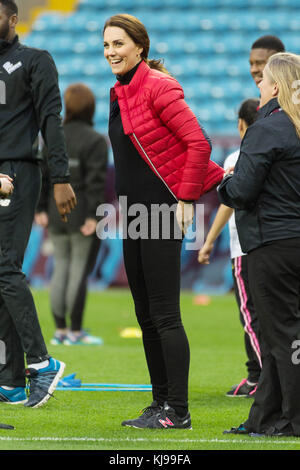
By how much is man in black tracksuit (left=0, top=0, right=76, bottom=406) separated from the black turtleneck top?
591mm

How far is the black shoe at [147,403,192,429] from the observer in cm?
432

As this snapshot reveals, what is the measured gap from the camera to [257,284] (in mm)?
4211

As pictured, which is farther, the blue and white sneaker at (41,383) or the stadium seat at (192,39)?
the stadium seat at (192,39)

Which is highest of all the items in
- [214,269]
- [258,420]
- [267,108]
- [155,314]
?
[267,108]

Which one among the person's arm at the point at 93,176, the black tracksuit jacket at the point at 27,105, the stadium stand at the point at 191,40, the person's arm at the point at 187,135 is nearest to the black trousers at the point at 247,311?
the black tracksuit jacket at the point at 27,105

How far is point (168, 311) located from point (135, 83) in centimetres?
109

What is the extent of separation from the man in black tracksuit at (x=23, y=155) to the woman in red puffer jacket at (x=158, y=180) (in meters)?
0.64

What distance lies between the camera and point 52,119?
5008 mm

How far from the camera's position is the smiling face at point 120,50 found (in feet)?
14.4

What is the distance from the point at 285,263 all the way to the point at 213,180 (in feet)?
1.77

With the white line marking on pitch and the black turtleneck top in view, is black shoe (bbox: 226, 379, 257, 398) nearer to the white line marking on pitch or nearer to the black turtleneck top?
the white line marking on pitch

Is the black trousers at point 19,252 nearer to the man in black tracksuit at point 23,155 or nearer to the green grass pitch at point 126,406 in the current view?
the man in black tracksuit at point 23,155

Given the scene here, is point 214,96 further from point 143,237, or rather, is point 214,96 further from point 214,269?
point 143,237
